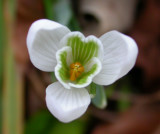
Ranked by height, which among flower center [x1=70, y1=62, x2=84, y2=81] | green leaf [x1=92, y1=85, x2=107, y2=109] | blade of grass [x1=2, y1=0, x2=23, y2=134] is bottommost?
blade of grass [x1=2, y1=0, x2=23, y2=134]

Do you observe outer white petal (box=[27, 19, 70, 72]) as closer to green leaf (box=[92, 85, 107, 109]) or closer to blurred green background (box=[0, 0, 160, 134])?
green leaf (box=[92, 85, 107, 109])

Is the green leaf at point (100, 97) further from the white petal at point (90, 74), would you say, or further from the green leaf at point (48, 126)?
the green leaf at point (48, 126)

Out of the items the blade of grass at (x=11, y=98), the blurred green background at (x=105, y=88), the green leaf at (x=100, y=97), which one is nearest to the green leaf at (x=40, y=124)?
the blurred green background at (x=105, y=88)

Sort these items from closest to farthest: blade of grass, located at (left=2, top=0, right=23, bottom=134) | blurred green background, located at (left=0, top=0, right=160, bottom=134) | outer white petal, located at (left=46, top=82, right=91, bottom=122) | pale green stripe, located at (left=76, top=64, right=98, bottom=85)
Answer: outer white petal, located at (left=46, top=82, right=91, bottom=122), pale green stripe, located at (left=76, top=64, right=98, bottom=85), blade of grass, located at (left=2, top=0, right=23, bottom=134), blurred green background, located at (left=0, top=0, right=160, bottom=134)

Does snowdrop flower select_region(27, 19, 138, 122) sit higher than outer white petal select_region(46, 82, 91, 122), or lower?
higher

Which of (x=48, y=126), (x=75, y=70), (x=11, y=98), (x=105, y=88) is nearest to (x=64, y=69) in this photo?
(x=75, y=70)

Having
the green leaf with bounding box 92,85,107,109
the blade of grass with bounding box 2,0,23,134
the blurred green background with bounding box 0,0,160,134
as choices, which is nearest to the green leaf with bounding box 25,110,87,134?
the blurred green background with bounding box 0,0,160,134

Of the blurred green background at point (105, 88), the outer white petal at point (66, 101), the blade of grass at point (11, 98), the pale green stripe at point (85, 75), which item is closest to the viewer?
the outer white petal at point (66, 101)

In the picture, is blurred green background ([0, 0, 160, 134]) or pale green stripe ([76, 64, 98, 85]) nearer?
pale green stripe ([76, 64, 98, 85])
